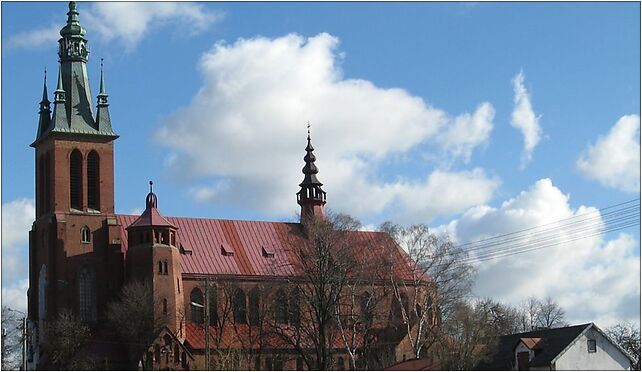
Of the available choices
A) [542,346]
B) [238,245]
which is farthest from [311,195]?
[542,346]

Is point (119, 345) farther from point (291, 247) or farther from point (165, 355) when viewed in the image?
point (291, 247)

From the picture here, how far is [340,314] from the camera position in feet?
313

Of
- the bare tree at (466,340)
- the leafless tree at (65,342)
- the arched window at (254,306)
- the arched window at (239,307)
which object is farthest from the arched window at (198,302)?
the bare tree at (466,340)

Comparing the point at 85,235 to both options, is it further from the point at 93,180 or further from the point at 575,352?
the point at 575,352

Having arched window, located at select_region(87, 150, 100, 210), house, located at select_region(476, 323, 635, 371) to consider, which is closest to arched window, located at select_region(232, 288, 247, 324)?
arched window, located at select_region(87, 150, 100, 210)

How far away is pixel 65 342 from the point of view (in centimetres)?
9800

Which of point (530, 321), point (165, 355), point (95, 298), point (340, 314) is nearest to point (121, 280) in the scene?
point (95, 298)

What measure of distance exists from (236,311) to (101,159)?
54.7 ft

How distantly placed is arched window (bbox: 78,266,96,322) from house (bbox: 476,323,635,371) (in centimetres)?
3540

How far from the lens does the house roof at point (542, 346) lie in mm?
84500

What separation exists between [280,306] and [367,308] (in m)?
9.58

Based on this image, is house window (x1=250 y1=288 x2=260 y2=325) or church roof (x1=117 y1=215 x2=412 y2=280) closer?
house window (x1=250 y1=288 x2=260 y2=325)

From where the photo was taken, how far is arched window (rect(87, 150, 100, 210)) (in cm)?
10700

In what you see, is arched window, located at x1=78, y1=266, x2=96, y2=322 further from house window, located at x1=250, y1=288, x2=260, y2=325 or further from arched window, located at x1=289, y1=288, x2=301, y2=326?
arched window, located at x1=289, y1=288, x2=301, y2=326
